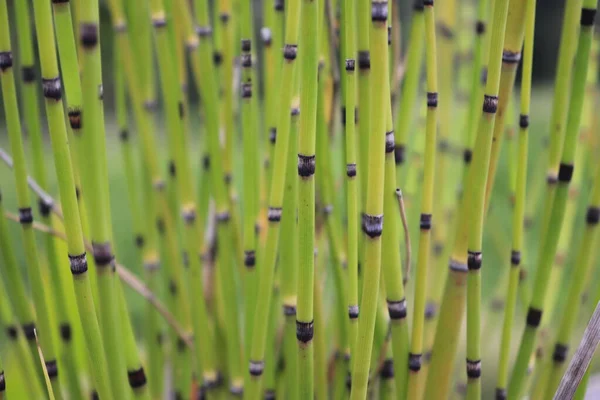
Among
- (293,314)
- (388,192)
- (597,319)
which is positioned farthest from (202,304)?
(597,319)

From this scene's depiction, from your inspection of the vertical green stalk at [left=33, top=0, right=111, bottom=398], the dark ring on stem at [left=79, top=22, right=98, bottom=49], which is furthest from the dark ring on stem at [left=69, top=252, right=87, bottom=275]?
the dark ring on stem at [left=79, top=22, right=98, bottom=49]

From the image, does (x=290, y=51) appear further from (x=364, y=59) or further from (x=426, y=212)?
(x=426, y=212)

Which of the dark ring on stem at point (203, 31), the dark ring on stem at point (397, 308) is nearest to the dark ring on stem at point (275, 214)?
the dark ring on stem at point (397, 308)

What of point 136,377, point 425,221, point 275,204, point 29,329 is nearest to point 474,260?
point 425,221

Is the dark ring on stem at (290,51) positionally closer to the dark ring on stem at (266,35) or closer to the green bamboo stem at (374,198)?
the green bamboo stem at (374,198)

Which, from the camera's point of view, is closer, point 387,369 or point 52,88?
point 52,88

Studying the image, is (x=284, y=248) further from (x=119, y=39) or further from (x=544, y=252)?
(x=119, y=39)
